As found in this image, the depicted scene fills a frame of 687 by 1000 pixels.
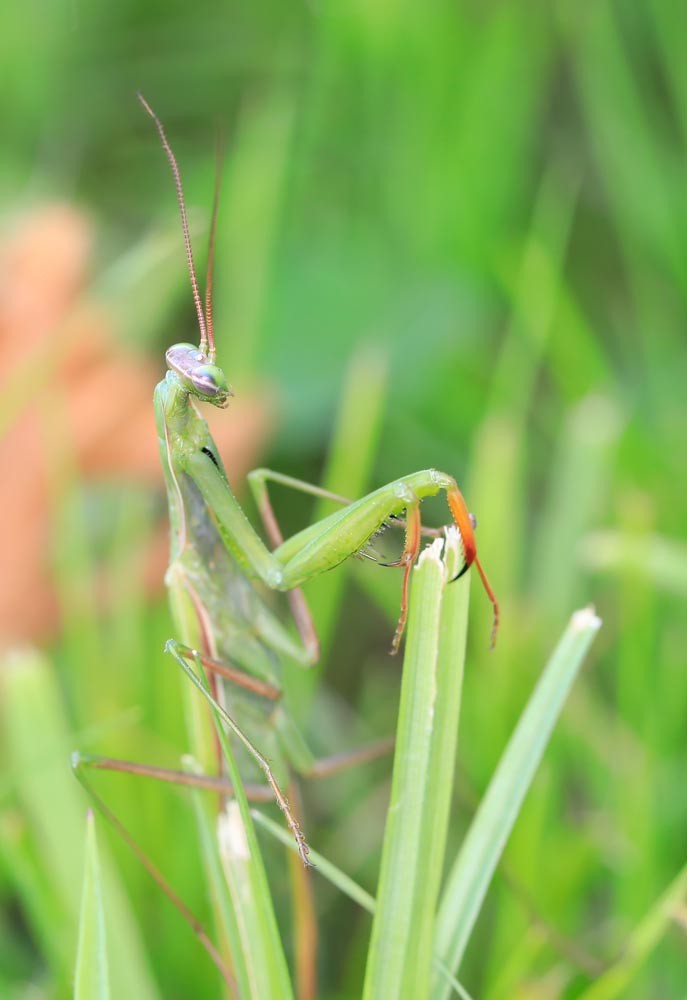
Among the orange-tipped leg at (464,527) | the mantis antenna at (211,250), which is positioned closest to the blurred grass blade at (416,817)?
the orange-tipped leg at (464,527)

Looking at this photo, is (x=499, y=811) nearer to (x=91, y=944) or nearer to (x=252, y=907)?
(x=252, y=907)

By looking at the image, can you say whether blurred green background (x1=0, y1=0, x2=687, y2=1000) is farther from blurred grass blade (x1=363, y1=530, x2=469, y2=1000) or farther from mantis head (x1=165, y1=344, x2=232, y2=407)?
mantis head (x1=165, y1=344, x2=232, y2=407)

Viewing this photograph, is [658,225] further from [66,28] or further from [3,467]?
[66,28]

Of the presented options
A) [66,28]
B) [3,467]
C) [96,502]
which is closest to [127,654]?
[96,502]

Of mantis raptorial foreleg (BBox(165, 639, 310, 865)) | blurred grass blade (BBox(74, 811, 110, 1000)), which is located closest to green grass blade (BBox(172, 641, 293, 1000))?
mantis raptorial foreleg (BBox(165, 639, 310, 865))

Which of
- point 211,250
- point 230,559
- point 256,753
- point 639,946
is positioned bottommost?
point 639,946

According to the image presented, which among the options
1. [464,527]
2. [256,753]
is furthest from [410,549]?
[256,753]
